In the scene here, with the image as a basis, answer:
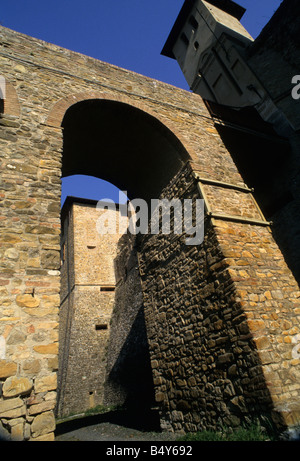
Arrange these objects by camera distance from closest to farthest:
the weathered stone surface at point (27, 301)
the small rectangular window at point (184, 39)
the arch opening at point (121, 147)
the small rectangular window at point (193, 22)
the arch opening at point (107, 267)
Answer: the weathered stone surface at point (27, 301) < the arch opening at point (121, 147) < the arch opening at point (107, 267) < the small rectangular window at point (193, 22) < the small rectangular window at point (184, 39)

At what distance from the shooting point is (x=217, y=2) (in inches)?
584

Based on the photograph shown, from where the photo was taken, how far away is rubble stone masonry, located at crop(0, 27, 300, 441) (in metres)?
2.80

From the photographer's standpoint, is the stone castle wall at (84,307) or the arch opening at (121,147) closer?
the arch opening at (121,147)

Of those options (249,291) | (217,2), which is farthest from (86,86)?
(217,2)

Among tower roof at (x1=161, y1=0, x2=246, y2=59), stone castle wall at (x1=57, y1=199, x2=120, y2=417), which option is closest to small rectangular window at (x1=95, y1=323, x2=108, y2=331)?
stone castle wall at (x1=57, y1=199, x2=120, y2=417)

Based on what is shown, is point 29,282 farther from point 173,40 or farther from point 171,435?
point 173,40

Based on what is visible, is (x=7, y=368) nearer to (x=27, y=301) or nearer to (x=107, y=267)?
(x=27, y=301)

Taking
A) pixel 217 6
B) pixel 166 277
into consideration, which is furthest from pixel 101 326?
pixel 217 6

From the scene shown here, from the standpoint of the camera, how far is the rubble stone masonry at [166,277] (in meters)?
2.80

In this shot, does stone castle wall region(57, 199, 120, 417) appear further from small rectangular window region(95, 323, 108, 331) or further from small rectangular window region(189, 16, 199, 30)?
small rectangular window region(189, 16, 199, 30)

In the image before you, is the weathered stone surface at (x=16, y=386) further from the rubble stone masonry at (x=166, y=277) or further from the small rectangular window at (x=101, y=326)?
the small rectangular window at (x=101, y=326)

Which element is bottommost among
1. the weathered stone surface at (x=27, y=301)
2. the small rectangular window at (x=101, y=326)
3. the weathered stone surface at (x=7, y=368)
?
the weathered stone surface at (x=7, y=368)

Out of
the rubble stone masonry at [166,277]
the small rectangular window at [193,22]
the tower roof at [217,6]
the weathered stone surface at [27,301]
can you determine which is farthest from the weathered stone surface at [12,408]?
the tower roof at [217,6]

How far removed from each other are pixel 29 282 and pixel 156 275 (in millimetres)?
3398
